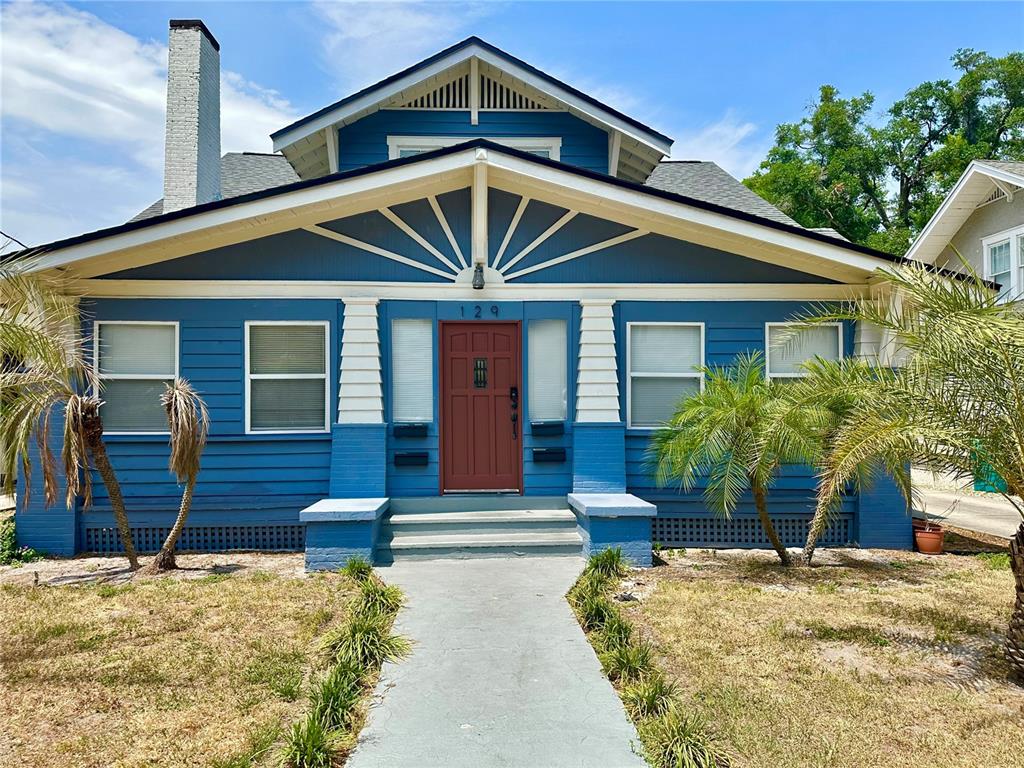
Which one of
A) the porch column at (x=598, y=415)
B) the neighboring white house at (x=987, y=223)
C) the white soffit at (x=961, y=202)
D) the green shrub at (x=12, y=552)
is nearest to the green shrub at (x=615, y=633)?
the porch column at (x=598, y=415)

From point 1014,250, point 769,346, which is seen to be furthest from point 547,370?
point 1014,250

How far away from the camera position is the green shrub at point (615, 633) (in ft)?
15.9

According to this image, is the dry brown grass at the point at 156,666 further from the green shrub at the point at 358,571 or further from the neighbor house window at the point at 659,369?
the neighbor house window at the point at 659,369

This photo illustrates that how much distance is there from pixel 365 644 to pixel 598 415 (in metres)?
4.37

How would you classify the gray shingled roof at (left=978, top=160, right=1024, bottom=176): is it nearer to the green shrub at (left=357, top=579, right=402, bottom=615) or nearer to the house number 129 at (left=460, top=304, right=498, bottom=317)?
the house number 129 at (left=460, top=304, right=498, bottom=317)

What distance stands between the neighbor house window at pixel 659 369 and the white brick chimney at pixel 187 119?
6626mm

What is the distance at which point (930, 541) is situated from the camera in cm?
829

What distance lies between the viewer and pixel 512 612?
18.9ft

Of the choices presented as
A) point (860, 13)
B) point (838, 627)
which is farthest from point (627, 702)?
point (860, 13)

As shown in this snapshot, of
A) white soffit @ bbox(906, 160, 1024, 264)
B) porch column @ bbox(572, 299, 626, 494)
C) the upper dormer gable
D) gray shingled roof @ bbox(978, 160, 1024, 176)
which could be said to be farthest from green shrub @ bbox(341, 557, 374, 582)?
gray shingled roof @ bbox(978, 160, 1024, 176)

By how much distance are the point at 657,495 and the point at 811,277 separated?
3370 mm

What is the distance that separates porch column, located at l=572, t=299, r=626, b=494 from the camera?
8.27 meters

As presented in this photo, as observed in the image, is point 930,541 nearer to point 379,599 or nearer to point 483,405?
point 483,405

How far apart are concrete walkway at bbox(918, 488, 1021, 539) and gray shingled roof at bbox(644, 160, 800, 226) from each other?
545 centimetres
